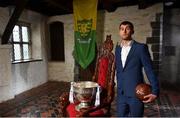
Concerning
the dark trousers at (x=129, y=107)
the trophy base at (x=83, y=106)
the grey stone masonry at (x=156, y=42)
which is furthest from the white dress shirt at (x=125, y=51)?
the grey stone masonry at (x=156, y=42)

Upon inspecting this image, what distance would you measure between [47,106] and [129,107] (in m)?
2.45

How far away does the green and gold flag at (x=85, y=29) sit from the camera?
4555 mm

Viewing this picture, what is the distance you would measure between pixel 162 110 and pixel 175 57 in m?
2.67

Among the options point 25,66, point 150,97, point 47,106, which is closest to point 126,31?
point 150,97

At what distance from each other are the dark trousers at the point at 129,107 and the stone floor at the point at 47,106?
164 centimetres

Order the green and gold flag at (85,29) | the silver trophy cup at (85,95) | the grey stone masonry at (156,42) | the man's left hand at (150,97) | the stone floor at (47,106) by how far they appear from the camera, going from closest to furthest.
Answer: the man's left hand at (150,97) → the silver trophy cup at (85,95) → the stone floor at (47,106) → the green and gold flag at (85,29) → the grey stone masonry at (156,42)

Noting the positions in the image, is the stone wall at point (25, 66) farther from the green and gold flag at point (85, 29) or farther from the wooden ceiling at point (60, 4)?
the green and gold flag at point (85, 29)

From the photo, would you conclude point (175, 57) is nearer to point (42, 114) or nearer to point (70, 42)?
point (70, 42)

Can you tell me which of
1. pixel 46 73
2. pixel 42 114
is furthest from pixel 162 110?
pixel 46 73

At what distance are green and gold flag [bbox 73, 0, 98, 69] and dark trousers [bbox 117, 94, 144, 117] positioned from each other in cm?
317

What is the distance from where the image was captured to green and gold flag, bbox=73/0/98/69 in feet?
14.9

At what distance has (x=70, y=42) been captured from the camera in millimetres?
5969

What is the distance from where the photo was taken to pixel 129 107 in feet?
5.36

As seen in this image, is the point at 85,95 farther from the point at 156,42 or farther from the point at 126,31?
the point at 156,42
